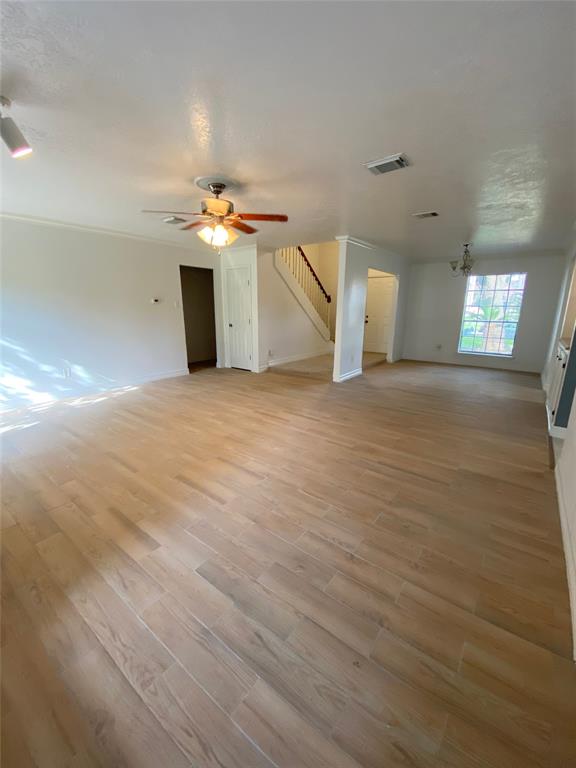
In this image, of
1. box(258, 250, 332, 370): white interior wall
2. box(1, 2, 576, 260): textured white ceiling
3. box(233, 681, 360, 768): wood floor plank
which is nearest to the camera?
box(233, 681, 360, 768): wood floor plank

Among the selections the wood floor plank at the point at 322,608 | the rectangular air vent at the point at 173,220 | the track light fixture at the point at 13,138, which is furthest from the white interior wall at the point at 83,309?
the wood floor plank at the point at 322,608

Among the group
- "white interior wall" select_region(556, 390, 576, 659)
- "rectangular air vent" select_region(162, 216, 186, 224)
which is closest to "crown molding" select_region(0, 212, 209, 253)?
"rectangular air vent" select_region(162, 216, 186, 224)

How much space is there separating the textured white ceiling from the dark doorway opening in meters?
3.99

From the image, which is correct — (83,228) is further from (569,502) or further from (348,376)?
(569,502)

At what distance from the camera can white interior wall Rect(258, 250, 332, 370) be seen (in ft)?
19.8

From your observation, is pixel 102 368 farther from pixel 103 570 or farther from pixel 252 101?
pixel 252 101

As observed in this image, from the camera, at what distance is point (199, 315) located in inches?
292

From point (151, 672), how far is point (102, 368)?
4622 mm

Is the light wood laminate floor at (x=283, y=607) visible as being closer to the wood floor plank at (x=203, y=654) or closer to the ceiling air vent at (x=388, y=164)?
the wood floor plank at (x=203, y=654)

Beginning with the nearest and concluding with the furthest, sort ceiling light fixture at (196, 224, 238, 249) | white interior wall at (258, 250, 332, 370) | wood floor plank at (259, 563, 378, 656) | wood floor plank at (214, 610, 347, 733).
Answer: wood floor plank at (214, 610, 347, 733), wood floor plank at (259, 563, 378, 656), ceiling light fixture at (196, 224, 238, 249), white interior wall at (258, 250, 332, 370)

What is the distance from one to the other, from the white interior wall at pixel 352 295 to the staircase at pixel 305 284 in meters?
1.46

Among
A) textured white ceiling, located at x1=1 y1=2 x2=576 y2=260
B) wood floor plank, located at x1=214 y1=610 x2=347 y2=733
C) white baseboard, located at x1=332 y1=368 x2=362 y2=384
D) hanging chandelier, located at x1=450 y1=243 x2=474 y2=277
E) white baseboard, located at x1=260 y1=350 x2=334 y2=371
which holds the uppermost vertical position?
textured white ceiling, located at x1=1 y1=2 x2=576 y2=260

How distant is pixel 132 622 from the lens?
1349mm

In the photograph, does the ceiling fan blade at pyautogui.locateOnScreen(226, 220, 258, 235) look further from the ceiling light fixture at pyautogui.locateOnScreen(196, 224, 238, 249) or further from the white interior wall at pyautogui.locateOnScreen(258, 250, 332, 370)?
the white interior wall at pyautogui.locateOnScreen(258, 250, 332, 370)
